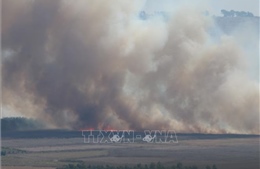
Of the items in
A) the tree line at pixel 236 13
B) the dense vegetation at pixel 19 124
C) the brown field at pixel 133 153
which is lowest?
the brown field at pixel 133 153

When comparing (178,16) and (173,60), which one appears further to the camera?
(178,16)

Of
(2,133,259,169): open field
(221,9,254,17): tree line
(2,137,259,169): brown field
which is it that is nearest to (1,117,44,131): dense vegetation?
(2,133,259,169): open field

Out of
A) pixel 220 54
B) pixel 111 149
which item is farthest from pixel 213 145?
pixel 220 54

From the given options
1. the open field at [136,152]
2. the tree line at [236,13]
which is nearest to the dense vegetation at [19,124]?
the open field at [136,152]

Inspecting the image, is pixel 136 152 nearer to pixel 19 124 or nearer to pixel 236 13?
pixel 19 124

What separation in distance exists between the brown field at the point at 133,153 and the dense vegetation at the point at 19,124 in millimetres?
2508

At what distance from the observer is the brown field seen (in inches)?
1763

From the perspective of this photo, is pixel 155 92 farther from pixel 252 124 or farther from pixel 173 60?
pixel 252 124

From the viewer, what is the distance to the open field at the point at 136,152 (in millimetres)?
45031

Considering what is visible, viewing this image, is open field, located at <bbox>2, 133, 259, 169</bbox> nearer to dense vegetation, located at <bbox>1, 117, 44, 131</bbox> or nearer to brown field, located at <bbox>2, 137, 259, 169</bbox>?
brown field, located at <bbox>2, 137, 259, 169</bbox>

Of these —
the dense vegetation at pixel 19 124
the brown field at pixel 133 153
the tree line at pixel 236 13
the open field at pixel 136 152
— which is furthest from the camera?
the tree line at pixel 236 13

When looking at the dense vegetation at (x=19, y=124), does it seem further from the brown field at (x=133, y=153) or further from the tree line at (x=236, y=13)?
the tree line at (x=236, y=13)

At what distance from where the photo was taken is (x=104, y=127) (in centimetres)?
6031

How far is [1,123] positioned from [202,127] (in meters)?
14.7
